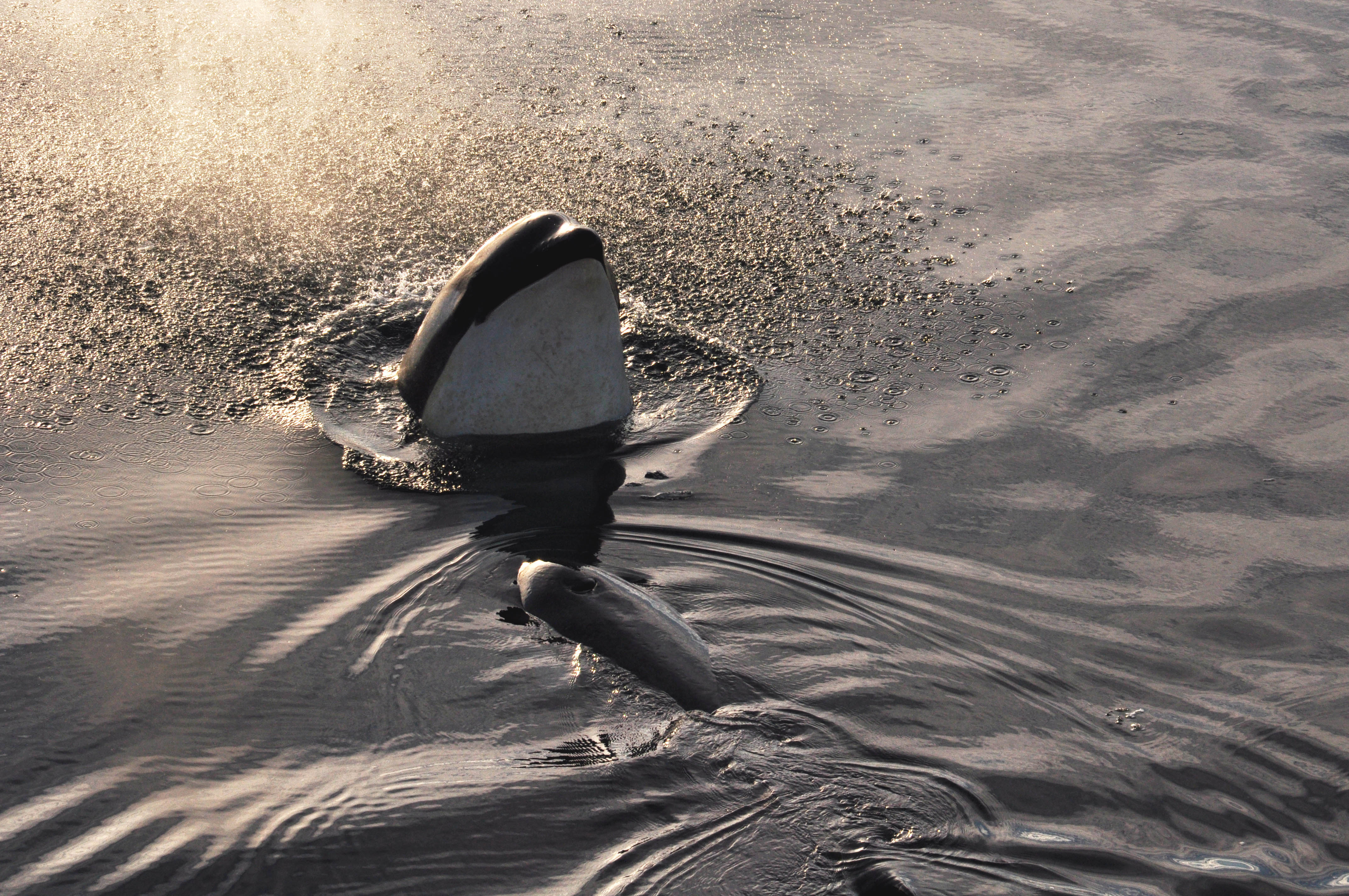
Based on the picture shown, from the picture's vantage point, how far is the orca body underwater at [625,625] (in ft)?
11.1

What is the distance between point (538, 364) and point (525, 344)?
0.31ft

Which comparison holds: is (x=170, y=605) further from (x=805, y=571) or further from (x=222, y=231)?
(x=222, y=231)

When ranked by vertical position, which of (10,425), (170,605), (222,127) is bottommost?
(170,605)

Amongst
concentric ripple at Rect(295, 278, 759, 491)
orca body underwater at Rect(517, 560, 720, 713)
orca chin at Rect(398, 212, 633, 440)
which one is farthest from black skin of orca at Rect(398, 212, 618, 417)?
orca body underwater at Rect(517, 560, 720, 713)

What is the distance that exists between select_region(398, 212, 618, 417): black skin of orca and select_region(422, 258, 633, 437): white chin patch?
0.12 feet

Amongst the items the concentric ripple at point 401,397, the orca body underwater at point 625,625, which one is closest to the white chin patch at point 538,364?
the concentric ripple at point 401,397

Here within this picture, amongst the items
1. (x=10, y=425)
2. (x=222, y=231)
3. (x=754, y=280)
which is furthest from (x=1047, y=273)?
(x=10, y=425)

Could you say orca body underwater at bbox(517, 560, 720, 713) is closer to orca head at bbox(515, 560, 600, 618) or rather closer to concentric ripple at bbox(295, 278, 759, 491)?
orca head at bbox(515, 560, 600, 618)

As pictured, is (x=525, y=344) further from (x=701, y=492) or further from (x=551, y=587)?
(x=551, y=587)

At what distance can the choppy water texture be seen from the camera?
298cm

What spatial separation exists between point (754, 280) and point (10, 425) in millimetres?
3266

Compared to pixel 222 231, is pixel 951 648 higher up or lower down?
lower down

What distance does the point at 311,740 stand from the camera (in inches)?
126

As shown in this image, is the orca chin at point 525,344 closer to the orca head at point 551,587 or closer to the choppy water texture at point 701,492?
the choppy water texture at point 701,492
